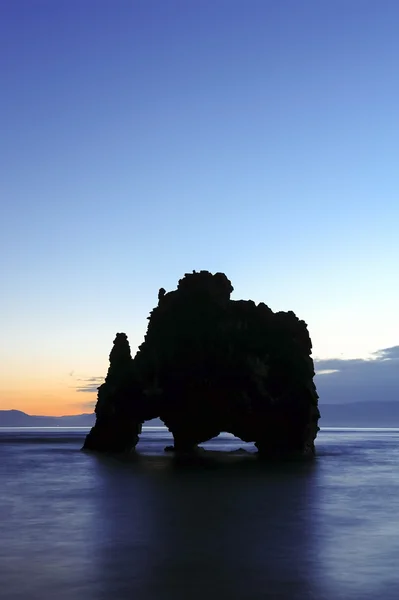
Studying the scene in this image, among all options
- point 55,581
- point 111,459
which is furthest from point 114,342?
point 55,581

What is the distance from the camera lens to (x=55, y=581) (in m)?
17.1

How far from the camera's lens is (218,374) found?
73.6m

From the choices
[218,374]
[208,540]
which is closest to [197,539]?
[208,540]

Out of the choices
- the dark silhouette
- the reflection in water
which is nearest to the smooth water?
the reflection in water

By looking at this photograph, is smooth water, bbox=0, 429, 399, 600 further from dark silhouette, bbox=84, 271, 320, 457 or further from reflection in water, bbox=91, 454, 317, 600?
dark silhouette, bbox=84, 271, 320, 457

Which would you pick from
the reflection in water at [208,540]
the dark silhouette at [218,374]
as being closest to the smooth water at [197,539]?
the reflection in water at [208,540]

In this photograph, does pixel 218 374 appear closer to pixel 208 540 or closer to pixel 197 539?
pixel 197 539

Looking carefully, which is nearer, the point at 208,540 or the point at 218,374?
the point at 208,540

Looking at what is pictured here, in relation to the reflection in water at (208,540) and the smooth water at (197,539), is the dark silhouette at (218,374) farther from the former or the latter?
the reflection in water at (208,540)

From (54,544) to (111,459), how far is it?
48.0 metres

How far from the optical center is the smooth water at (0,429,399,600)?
54.0ft

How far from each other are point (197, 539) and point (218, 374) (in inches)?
1992

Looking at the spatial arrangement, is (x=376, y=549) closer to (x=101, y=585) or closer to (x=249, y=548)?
(x=249, y=548)

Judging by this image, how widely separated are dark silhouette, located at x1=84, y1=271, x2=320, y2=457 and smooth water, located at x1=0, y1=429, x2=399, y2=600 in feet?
84.0
